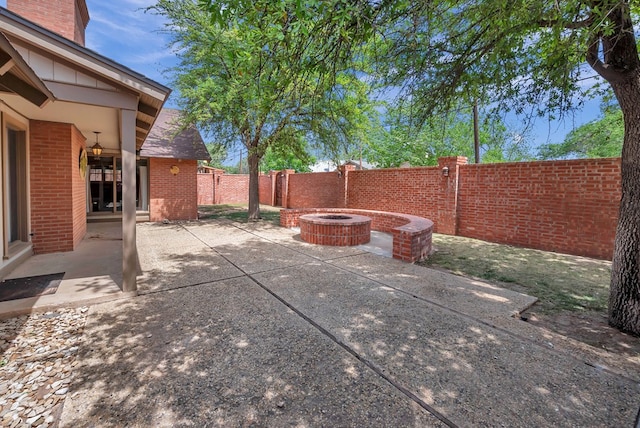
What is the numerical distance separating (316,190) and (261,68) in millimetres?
12917

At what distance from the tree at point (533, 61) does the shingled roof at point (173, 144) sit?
9.57m

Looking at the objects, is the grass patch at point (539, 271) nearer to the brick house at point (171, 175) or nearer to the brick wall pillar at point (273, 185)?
the brick house at point (171, 175)

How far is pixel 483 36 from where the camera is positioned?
4.23 m

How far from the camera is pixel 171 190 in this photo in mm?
12625

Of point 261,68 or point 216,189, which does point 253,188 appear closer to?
point 261,68

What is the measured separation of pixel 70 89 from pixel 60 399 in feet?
11.9

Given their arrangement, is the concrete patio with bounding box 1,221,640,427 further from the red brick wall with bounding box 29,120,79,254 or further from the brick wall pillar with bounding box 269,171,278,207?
the brick wall pillar with bounding box 269,171,278,207

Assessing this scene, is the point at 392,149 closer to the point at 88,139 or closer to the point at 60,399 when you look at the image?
the point at 88,139

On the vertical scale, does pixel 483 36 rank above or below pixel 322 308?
above

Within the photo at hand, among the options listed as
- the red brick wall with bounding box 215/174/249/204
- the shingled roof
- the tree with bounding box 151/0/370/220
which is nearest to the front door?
the tree with bounding box 151/0/370/220

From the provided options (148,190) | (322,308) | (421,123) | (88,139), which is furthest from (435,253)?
(148,190)

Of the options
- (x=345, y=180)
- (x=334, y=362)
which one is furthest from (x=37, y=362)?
(x=345, y=180)

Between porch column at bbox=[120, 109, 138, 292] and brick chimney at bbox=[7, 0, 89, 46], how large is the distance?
6.79 metres

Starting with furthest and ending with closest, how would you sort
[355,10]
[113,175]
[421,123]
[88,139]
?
[113,175], [88,139], [421,123], [355,10]
